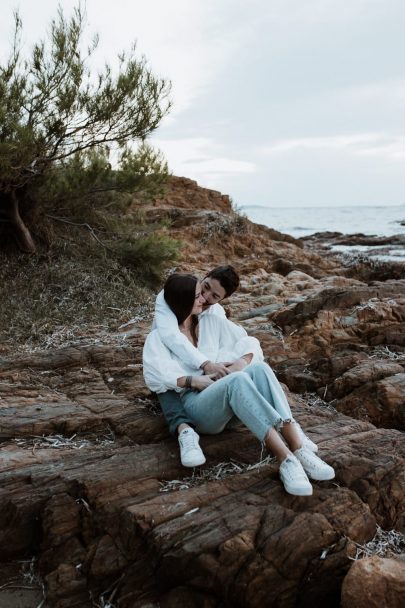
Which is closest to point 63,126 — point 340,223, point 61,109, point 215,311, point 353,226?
point 61,109

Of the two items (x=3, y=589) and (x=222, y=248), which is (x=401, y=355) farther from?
(x=222, y=248)

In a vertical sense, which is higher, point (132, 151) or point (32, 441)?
point (132, 151)

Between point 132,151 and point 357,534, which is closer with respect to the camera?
point 357,534

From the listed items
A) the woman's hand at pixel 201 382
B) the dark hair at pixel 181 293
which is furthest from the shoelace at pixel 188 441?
the dark hair at pixel 181 293

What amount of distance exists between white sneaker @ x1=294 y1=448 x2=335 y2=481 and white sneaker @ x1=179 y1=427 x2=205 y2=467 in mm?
620

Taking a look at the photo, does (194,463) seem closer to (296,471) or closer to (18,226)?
(296,471)

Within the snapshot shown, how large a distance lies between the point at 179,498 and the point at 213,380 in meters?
0.94

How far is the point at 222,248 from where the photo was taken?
12.7m

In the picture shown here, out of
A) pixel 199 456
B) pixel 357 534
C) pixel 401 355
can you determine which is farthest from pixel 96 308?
pixel 357 534

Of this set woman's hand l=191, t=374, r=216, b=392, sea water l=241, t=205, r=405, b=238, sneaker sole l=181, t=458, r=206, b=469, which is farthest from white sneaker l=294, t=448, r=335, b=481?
sea water l=241, t=205, r=405, b=238

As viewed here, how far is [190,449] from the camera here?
3.51 m

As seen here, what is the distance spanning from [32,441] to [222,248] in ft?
30.0

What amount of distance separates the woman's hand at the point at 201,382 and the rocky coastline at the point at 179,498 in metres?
0.39

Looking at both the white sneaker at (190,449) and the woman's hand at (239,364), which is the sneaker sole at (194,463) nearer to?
the white sneaker at (190,449)
